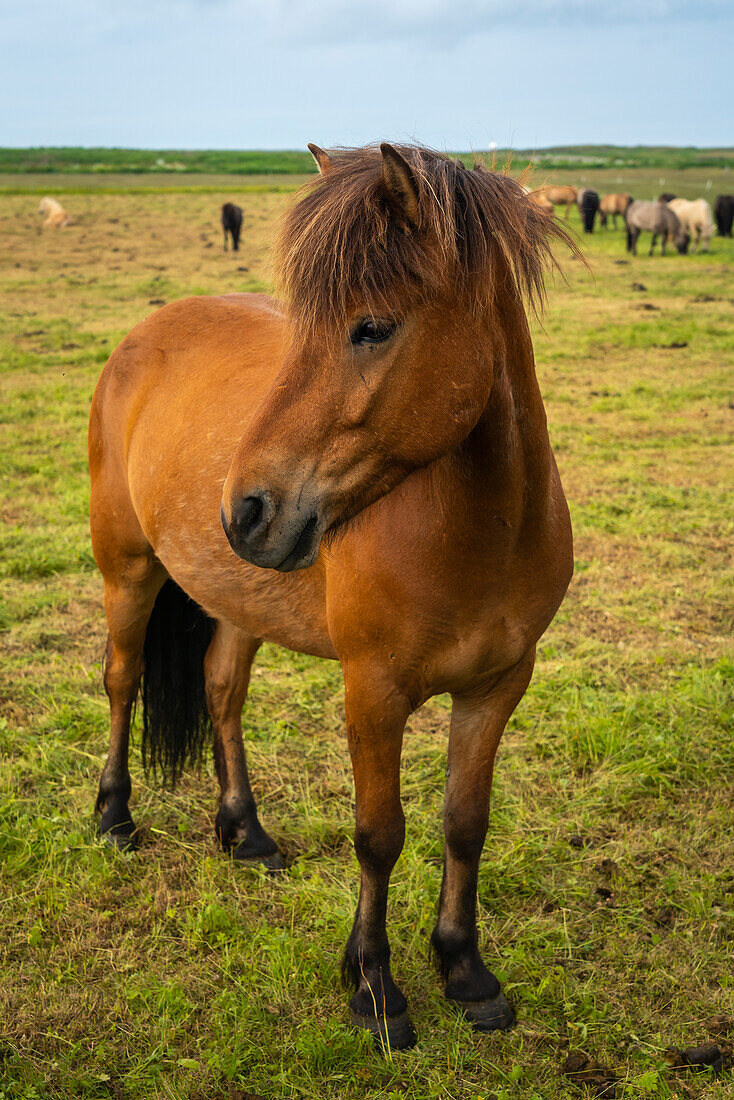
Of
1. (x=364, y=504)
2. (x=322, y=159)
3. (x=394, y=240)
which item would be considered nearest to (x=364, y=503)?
(x=364, y=504)

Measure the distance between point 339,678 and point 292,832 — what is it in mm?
1238

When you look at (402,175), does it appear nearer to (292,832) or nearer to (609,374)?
(292,832)

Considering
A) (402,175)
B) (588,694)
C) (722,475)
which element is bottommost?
(588,694)

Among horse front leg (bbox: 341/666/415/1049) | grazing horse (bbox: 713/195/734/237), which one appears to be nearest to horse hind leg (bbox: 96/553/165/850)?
horse front leg (bbox: 341/666/415/1049)

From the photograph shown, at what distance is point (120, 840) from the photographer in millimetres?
3426

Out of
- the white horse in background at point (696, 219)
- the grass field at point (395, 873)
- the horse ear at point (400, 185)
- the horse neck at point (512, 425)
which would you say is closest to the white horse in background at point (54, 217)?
the white horse in background at point (696, 219)

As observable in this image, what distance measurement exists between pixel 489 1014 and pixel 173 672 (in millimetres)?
1834

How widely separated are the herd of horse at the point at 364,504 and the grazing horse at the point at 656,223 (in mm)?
24509

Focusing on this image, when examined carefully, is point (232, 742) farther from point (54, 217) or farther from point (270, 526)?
point (54, 217)

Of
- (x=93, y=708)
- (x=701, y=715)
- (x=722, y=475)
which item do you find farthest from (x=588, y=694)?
(x=722, y=475)

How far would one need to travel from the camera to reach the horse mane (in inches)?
66.7

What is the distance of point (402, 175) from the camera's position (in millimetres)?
1644

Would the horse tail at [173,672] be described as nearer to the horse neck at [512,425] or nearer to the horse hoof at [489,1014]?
the horse hoof at [489,1014]

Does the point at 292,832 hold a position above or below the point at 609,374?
below
